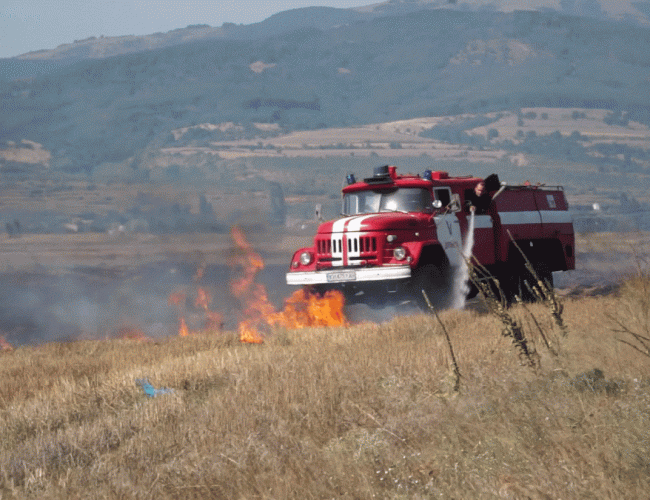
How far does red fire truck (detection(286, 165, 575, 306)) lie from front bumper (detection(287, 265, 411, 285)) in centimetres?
2

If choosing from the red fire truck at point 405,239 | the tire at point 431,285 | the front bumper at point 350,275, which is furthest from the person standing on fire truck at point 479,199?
the front bumper at point 350,275

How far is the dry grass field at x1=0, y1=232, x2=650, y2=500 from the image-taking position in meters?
7.84

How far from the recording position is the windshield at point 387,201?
822 inches

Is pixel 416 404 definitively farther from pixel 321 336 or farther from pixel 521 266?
pixel 521 266

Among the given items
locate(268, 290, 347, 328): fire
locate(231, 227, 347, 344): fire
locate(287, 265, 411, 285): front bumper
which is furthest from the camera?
locate(268, 290, 347, 328): fire

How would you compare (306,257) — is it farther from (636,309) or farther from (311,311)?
(636,309)

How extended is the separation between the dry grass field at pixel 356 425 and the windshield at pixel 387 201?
221 inches

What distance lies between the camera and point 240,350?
18.1 metres

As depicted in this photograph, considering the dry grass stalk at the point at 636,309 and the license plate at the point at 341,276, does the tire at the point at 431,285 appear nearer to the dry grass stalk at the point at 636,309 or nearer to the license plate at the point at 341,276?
the license plate at the point at 341,276

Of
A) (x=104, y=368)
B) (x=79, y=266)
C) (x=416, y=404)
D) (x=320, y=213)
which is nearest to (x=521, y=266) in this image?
(x=320, y=213)

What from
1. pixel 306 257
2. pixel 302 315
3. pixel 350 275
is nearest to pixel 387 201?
pixel 350 275

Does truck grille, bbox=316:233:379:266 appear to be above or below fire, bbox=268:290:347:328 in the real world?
above

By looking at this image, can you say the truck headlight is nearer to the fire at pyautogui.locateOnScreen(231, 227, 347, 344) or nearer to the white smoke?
the fire at pyautogui.locateOnScreen(231, 227, 347, 344)

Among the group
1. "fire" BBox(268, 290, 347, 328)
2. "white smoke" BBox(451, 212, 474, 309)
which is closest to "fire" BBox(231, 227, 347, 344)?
"fire" BBox(268, 290, 347, 328)
